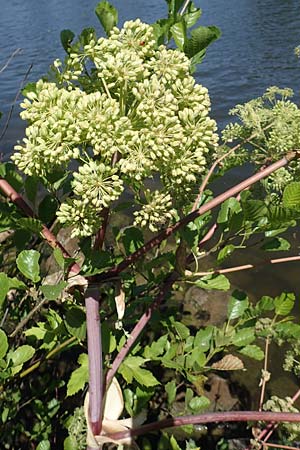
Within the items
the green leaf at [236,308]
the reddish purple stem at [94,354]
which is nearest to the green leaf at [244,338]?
the green leaf at [236,308]

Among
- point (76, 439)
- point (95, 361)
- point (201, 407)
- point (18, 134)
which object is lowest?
point (18, 134)

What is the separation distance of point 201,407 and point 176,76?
1.34 m

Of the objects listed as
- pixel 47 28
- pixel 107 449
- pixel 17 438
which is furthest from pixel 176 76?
pixel 47 28

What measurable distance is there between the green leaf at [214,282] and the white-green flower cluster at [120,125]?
34cm

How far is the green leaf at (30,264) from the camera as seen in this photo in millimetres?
1514

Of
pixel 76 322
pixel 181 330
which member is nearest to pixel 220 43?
pixel 181 330

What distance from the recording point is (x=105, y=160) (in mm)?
1177

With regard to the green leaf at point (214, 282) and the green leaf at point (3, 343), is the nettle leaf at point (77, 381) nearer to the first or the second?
the green leaf at point (3, 343)

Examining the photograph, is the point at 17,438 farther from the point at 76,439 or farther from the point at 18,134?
the point at 18,134

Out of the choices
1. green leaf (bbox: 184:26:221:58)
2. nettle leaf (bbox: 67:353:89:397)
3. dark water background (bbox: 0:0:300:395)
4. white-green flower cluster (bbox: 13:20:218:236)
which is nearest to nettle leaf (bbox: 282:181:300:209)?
white-green flower cluster (bbox: 13:20:218:236)

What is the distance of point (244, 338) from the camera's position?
6.10 ft

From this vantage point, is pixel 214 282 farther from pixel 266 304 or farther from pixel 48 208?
pixel 48 208

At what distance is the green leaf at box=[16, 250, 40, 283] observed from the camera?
1.51 meters

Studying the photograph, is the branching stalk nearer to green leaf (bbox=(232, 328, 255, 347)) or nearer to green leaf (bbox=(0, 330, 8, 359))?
green leaf (bbox=(0, 330, 8, 359))
